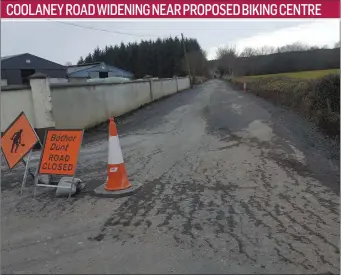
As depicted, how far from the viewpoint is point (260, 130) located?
968cm

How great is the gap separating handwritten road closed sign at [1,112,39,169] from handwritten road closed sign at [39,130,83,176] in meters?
0.31

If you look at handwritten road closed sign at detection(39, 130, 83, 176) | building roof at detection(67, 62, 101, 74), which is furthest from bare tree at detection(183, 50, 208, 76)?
handwritten road closed sign at detection(39, 130, 83, 176)

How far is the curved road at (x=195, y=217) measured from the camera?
124 inches

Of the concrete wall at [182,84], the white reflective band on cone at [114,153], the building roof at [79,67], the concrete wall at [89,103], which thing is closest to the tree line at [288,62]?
the concrete wall at [182,84]

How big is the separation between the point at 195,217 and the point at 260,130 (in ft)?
19.9

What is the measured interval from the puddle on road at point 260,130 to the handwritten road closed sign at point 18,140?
5224mm

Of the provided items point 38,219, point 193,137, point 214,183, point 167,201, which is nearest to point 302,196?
point 214,183

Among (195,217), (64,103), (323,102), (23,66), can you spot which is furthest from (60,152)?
(23,66)

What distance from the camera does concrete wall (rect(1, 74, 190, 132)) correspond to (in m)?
9.80

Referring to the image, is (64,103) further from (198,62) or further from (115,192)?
(198,62)

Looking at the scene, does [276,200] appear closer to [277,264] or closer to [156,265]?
[277,264]

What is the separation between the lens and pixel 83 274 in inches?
→ 118

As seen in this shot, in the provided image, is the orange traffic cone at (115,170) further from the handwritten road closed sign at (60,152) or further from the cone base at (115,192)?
the handwritten road closed sign at (60,152)

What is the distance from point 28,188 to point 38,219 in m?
1.63
